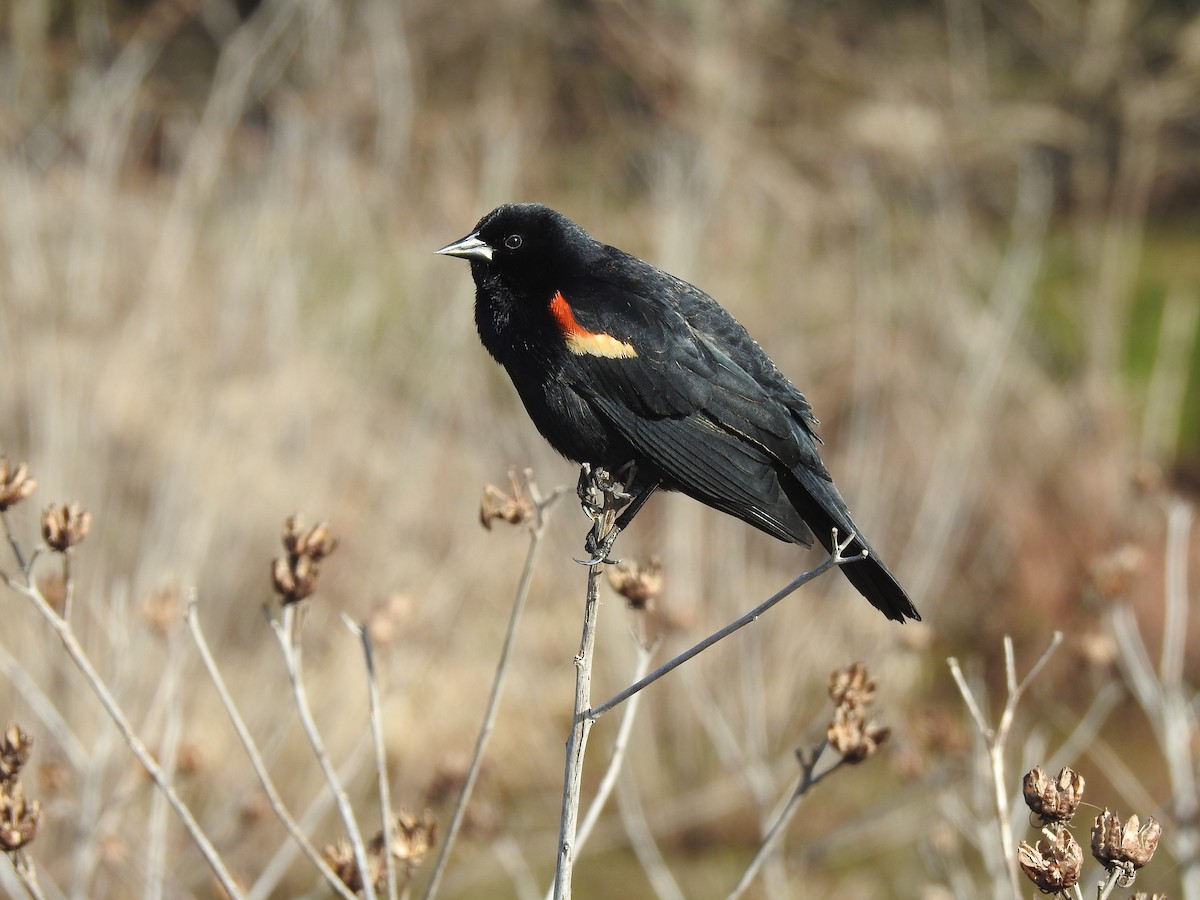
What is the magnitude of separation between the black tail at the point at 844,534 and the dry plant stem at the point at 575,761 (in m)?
0.44

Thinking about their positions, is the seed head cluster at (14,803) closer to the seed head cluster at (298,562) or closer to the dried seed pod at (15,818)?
the dried seed pod at (15,818)

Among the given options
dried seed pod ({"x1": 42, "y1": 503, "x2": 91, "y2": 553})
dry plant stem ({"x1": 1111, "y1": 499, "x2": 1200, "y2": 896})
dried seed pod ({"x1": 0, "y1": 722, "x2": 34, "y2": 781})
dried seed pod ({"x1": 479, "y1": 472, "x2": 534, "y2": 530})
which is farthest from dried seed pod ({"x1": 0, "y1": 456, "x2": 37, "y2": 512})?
dry plant stem ({"x1": 1111, "y1": 499, "x2": 1200, "y2": 896})

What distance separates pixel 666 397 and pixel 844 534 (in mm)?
382

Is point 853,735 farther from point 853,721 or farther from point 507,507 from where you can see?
Answer: point 507,507

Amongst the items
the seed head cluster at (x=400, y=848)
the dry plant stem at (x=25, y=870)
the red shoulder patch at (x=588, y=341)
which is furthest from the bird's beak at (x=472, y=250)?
the dry plant stem at (x=25, y=870)

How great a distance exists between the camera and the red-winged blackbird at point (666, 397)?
7.32ft

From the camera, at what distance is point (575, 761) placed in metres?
1.69

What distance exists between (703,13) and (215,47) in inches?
175

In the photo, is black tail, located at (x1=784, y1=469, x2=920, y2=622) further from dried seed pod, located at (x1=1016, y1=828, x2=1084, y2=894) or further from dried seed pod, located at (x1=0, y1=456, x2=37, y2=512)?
dried seed pod, located at (x1=0, y1=456, x2=37, y2=512)

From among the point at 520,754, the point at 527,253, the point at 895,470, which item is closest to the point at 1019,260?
the point at 895,470

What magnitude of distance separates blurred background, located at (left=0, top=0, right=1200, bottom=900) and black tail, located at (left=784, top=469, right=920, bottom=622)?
0.52 meters

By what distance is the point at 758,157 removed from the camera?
777cm

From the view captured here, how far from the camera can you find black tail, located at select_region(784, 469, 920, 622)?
198 cm

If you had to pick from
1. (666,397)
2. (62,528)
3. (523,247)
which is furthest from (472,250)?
(62,528)
